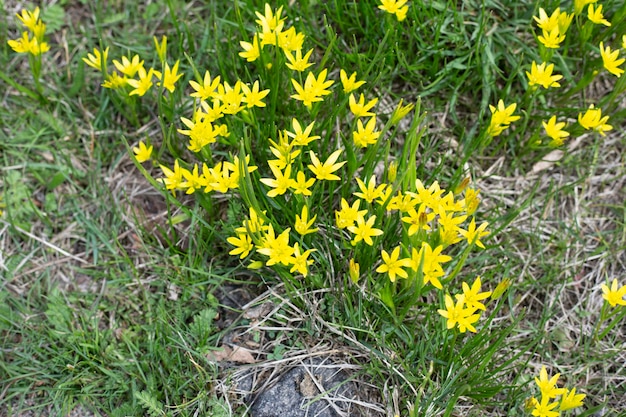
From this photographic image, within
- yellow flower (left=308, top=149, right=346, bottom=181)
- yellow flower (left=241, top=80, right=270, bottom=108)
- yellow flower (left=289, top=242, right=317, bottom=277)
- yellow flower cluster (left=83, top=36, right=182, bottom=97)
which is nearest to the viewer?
yellow flower (left=289, top=242, right=317, bottom=277)

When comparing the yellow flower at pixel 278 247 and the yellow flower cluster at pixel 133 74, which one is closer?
the yellow flower at pixel 278 247

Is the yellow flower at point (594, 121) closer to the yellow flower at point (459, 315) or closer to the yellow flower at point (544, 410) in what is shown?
the yellow flower at point (459, 315)

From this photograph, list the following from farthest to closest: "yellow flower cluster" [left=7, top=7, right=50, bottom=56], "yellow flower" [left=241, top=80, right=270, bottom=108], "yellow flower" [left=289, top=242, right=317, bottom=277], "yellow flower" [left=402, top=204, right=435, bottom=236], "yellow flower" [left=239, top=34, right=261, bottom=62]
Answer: "yellow flower cluster" [left=7, top=7, right=50, bottom=56], "yellow flower" [left=239, top=34, right=261, bottom=62], "yellow flower" [left=241, top=80, right=270, bottom=108], "yellow flower" [left=289, top=242, right=317, bottom=277], "yellow flower" [left=402, top=204, right=435, bottom=236]

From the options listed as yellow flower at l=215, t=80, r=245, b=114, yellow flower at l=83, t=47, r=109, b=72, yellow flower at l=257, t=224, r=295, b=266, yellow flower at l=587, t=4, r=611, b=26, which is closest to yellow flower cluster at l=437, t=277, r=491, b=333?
yellow flower at l=257, t=224, r=295, b=266

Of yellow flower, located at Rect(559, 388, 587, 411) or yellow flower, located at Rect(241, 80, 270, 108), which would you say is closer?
yellow flower, located at Rect(559, 388, 587, 411)

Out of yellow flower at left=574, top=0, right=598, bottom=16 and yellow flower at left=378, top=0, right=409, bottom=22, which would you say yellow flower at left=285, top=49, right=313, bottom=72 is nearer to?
yellow flower at left=378, top=0, right=409, bottom=22

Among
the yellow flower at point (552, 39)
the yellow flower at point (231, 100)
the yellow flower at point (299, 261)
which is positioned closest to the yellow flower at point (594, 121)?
the yellow flower at point (552, 39)
